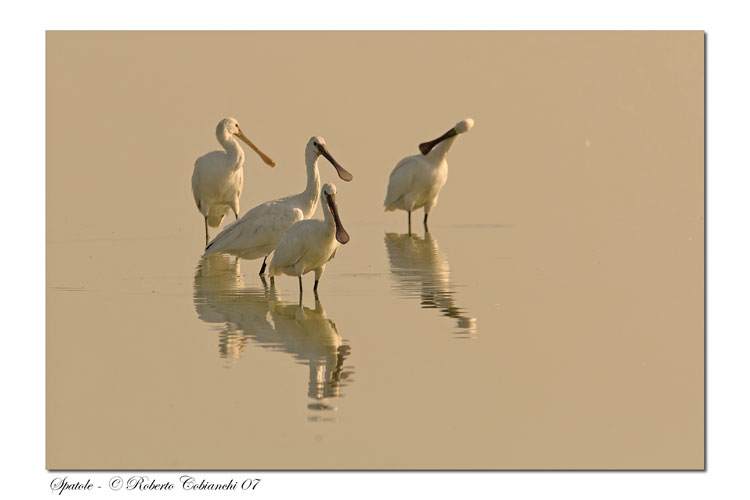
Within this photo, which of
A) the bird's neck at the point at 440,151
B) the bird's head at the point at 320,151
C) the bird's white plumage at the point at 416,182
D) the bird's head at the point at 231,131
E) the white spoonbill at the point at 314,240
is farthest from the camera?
the bird's neck at the point at 440,151

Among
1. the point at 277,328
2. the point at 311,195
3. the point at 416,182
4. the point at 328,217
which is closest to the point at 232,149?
the point at 416,182

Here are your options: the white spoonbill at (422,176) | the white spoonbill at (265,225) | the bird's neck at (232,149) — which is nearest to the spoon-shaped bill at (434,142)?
the white spoonbill at (422,176)

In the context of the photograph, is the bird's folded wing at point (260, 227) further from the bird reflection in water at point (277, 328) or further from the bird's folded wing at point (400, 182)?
the bird's folded wing at point (400, 182)

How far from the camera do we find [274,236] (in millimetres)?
16906

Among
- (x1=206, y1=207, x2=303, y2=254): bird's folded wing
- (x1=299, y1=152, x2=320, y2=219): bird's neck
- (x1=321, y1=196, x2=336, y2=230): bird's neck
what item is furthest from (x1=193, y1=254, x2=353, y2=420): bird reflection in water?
(x1=299, y1=152, x2=320, y2=219): bird's neck

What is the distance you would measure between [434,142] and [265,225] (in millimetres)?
8442

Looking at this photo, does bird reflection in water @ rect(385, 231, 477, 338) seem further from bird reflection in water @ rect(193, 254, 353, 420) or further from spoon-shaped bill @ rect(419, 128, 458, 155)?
spoon-shaped bill @ rect(419, 128, 458, 155)

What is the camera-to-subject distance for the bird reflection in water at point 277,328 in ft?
38.0

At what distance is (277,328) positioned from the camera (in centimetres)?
1370

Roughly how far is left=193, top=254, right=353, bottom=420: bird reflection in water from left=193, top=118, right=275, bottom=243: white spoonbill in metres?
3.86

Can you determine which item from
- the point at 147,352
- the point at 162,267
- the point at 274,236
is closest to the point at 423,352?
the point at 147,352

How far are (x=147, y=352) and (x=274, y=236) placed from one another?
14.2ft

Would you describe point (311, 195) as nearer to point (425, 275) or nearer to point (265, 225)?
point (265, 225)

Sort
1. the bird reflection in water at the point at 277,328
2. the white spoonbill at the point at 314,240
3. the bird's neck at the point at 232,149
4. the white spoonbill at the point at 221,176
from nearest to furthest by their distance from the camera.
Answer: the bird reflection in water at the point at 277,328
the white spoonbill at the point at 314,240
the white spoonbill at the point at 221,176
the bird's neck at the point at 232,149
